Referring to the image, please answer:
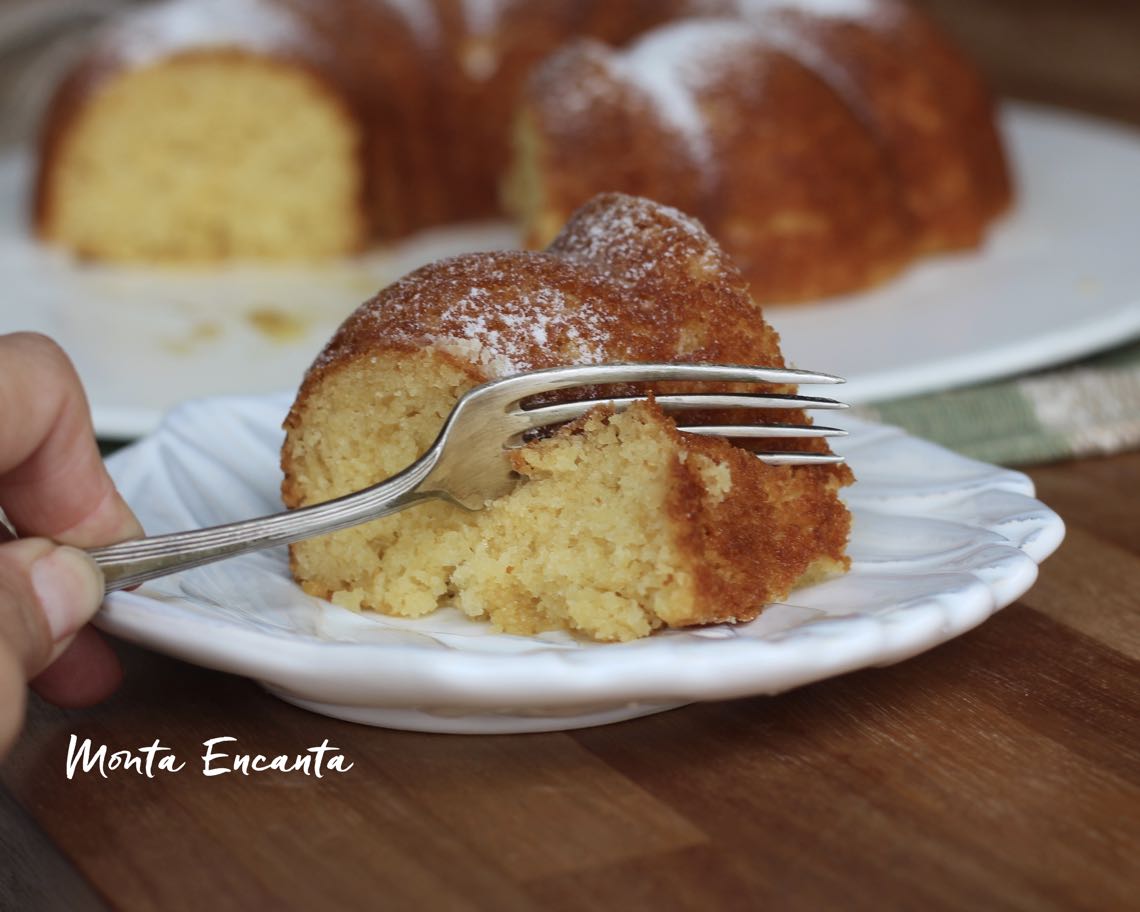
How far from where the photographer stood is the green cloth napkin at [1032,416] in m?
2.19

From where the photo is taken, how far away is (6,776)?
A: 1.32 m

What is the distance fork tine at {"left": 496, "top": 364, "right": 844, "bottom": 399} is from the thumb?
1.33 ft

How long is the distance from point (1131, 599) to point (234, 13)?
9.52ft

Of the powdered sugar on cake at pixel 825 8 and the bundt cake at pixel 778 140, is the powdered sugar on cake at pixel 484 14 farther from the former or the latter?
the powdered sugar on cake at pixel 825 8

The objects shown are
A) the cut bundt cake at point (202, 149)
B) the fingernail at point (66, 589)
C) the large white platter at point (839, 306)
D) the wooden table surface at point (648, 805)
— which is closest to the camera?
the wooden table surface at point (648, 805)

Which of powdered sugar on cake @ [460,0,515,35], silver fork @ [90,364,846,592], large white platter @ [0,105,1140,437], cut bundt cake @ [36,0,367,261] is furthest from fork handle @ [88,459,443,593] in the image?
powdered sugar on cake @ [460,0,515,35]

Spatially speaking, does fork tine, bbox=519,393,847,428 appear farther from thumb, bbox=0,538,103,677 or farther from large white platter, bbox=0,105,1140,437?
large white platter, bbox=0,105,1140,437

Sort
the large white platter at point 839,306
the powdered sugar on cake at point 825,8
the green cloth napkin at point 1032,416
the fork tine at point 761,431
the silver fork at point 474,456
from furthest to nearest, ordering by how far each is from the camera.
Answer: the powdered sugar on cake at point 825,8, the large white platter at point 839,306, the green cloth napkin at point 1032,416, the fork tine at point 761,431, the silver fork at point 474,456

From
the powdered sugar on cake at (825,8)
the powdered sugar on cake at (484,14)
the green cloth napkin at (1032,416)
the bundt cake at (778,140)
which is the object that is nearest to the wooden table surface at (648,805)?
the green cloth napkin at (1032,416)

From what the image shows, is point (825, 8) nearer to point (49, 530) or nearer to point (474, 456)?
point (474, 456)

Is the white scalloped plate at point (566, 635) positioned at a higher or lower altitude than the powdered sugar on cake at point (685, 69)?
lower

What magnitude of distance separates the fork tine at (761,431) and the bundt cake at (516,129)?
166cm

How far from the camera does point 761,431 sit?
1.46m

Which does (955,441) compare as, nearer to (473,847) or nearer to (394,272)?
(473,847)
